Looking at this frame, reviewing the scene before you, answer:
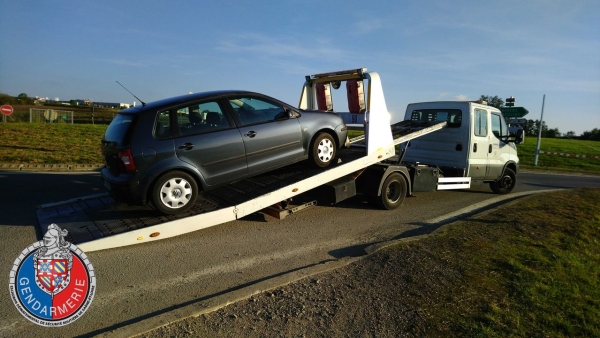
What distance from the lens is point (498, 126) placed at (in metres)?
9.67

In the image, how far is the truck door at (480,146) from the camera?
29.4 feet

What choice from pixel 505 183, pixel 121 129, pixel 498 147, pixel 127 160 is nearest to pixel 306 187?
pixel 127 160

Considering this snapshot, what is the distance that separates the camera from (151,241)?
5398 millimetres

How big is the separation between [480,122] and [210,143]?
6.51 metres

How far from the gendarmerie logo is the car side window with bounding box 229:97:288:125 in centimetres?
283

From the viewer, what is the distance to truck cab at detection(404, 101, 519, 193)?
29.2 ft

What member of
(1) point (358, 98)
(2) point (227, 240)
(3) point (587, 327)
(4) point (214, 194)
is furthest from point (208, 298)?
(1) point (358, 98)

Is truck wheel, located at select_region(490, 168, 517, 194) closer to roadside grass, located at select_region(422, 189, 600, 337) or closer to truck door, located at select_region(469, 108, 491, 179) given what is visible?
truck door, located at select_region(469, 108, 491, 179)

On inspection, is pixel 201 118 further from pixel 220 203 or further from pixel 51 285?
pixel 51 285

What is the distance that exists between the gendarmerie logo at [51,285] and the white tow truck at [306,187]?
0.72 meters

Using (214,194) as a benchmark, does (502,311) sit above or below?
below

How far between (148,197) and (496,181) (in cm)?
849

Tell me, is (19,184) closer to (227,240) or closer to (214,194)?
(214,194)

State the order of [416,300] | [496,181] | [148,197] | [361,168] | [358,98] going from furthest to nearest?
[496,181], [358,98], [361,168], [148,197], [416,300]
